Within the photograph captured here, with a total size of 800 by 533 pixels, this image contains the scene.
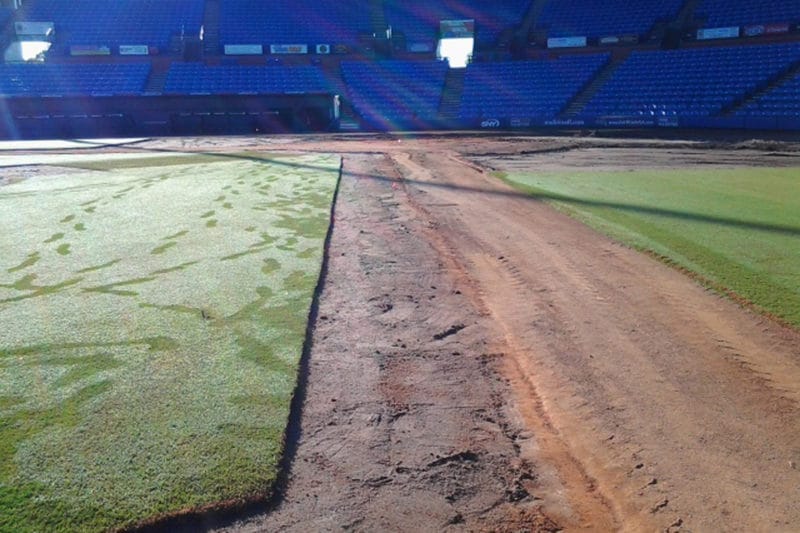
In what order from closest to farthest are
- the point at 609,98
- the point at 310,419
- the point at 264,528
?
the point at 264,528, the point at 310,419, the point at 609,98

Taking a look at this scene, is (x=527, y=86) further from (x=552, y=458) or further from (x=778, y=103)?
(x=552, y=458)

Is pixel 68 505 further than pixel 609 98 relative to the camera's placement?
No

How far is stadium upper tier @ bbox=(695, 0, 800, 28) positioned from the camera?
122ft

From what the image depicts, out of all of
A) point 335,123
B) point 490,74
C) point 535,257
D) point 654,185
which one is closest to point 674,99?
point 490,74

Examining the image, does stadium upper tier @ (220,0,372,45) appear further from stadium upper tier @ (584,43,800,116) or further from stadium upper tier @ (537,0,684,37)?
stadium upper tier @ (584,43,800,116)

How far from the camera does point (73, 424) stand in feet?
11.0

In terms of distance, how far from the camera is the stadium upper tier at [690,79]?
1324 inches

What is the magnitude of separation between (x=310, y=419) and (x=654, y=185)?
41.4 ft

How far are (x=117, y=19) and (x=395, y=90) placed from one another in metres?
26.3

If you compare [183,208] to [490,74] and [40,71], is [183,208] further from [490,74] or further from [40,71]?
[40,71]

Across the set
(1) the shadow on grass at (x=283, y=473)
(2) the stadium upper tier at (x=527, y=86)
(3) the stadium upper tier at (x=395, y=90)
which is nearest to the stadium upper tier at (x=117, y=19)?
(3) the stadium upper tier at (x=395, y=90)

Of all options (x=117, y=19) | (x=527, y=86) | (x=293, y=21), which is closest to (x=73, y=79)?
(x=117, y=19)

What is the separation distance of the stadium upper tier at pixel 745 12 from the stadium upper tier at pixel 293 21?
88.2 feet

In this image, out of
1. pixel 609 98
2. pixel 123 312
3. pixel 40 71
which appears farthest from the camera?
pixel 40 71
